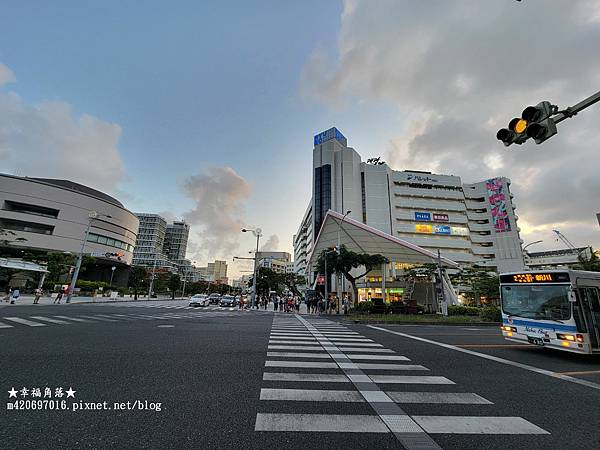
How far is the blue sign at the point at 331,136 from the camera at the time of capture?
7919 cm

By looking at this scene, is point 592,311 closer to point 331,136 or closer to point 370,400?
point 370,400

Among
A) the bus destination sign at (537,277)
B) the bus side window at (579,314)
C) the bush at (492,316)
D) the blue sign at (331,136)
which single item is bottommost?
the bush at (492,316)

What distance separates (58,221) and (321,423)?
71605 mm

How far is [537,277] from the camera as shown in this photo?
9.25 meters

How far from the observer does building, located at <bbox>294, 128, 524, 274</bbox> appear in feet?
220

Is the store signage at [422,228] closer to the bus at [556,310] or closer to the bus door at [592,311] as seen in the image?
the bus at [556,310]

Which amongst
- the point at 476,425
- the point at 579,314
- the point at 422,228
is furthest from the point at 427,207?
the point at 476,425

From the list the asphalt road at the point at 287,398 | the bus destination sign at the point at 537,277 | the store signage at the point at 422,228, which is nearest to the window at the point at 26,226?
the asphalt road at the point at 287,398

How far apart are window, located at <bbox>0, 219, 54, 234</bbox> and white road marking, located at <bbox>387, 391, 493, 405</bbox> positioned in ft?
235

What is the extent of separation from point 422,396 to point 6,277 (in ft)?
161

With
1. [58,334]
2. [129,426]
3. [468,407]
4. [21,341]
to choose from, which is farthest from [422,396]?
[58,334]

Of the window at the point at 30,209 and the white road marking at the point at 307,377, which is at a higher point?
the window at the point at 30,209

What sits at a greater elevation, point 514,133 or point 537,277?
point 514,133

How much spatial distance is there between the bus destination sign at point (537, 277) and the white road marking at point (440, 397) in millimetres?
6417
